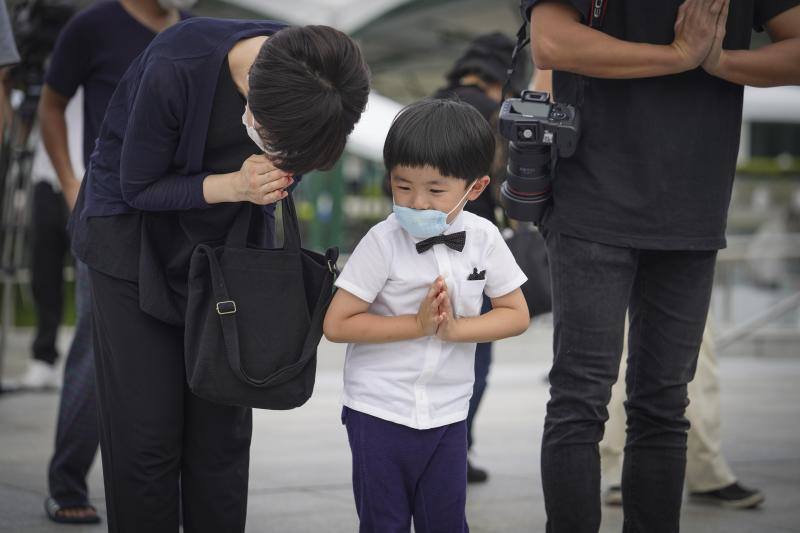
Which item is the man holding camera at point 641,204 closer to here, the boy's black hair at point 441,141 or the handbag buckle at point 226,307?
the boy's black hair at point 441,141

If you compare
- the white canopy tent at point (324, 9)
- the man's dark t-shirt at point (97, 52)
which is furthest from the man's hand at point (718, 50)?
the white canopy tent at point (324, 9)

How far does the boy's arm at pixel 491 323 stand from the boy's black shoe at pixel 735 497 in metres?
1.90

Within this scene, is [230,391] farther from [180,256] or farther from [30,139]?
[30,139]

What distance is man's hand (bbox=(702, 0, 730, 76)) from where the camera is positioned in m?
2.81

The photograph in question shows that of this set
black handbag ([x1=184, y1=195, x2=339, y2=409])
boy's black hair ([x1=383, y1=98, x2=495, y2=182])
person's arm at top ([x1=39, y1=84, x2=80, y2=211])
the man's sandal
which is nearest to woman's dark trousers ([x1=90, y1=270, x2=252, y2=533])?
black handbag ([x1=184, y1=195, x2=339, y2=409])

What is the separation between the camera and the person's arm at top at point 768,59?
9.34 feet

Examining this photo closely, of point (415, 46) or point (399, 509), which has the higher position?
point (399, 509)

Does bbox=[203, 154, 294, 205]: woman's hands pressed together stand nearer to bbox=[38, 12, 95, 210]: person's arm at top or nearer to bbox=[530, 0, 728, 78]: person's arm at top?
bbox=[530, 0, 728, 78]: person's arm at top

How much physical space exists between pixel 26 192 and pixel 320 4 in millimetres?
15072

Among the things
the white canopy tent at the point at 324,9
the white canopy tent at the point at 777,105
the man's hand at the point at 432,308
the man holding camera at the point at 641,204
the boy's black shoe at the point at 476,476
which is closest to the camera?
the man's hand at the point at 432,308

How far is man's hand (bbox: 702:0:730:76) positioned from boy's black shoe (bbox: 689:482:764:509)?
1985 millimetres

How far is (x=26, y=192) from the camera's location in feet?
23.9

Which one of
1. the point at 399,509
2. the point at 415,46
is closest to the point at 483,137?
the point at 399,509

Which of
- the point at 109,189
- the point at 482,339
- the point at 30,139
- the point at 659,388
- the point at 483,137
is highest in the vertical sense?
the point at 483,137
